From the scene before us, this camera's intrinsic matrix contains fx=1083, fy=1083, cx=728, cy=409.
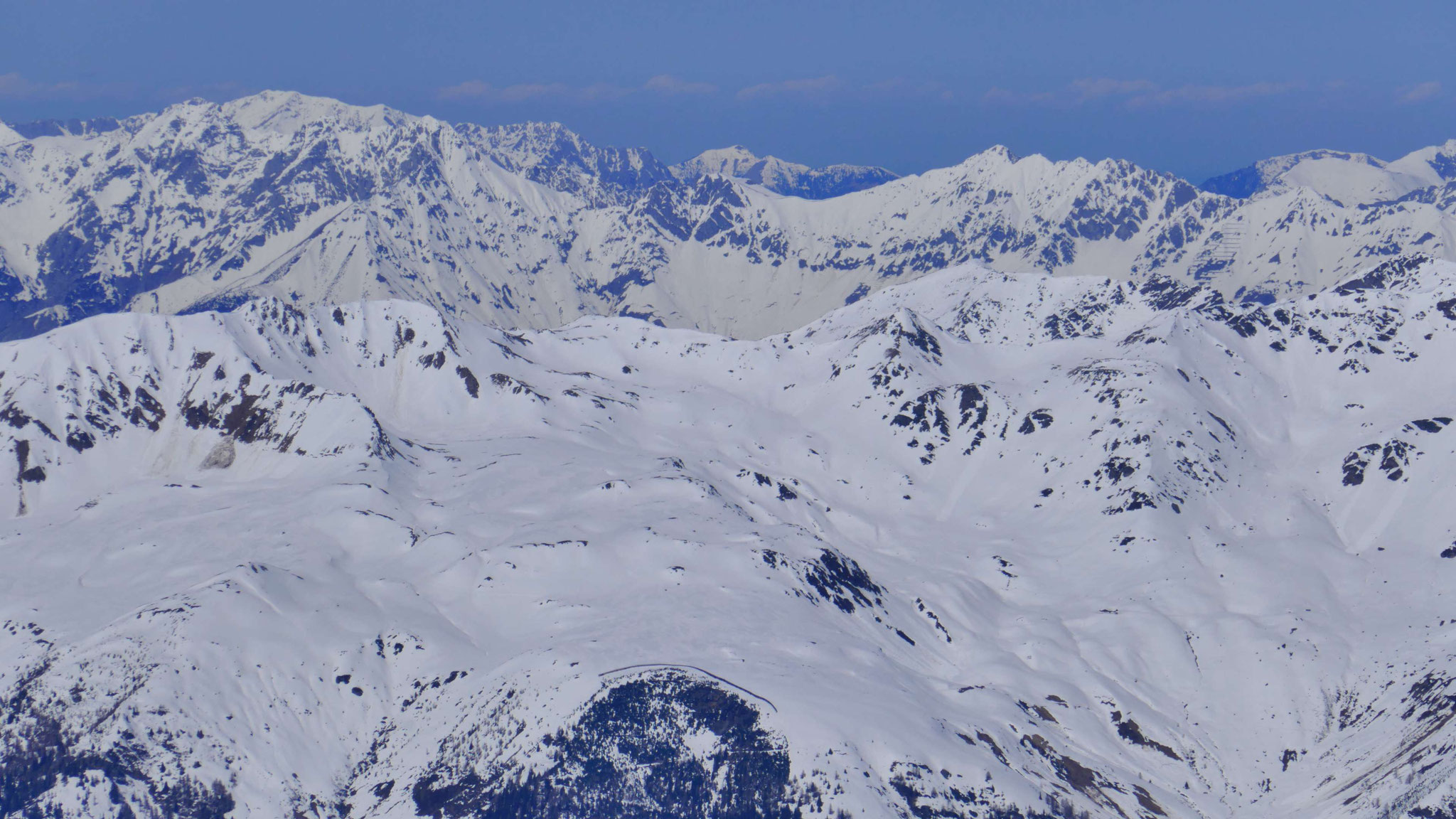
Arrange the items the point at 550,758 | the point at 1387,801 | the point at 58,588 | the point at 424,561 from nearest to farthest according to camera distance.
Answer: the point at 1387,801
the point at 550,758
the point at 58,588
the point at 424,561

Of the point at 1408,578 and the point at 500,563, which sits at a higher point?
the point at 1408,578

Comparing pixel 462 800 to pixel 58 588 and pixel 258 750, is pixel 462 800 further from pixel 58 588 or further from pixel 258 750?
pixel 58 588

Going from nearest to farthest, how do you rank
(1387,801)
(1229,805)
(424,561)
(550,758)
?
1. (1387,801)
2. (550,758)
3. (1229,805)
4. (424,561)

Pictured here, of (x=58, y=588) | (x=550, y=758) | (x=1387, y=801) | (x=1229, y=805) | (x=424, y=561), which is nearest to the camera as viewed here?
(x=1387, y=801)

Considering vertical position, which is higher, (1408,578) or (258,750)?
(1408,578)

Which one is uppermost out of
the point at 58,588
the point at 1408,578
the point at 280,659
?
the point at 1408,578

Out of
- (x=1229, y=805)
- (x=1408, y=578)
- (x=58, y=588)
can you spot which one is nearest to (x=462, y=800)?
(x=58, y=588)

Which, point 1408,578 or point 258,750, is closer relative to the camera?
point 258,750

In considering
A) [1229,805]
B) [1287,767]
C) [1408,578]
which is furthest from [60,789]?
[1408,578]

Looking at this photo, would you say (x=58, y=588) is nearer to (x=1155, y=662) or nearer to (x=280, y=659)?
(x=280, y=659)
